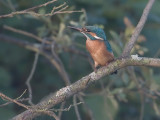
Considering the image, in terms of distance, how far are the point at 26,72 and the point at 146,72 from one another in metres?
1.39

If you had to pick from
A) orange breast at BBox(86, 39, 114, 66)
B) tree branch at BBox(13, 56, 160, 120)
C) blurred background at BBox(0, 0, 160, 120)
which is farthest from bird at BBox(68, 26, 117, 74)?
blurred background at BBox(0, 0, 160, 120)

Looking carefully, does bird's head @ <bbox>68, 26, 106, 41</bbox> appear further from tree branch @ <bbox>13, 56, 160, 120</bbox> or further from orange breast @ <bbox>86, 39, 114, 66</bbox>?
tree branch @ <bbox>13, 56, 160, 120</bbox>

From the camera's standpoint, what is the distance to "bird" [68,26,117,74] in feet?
9.27

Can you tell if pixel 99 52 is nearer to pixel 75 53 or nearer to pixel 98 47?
pixel 98 47

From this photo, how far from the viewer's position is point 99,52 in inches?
116

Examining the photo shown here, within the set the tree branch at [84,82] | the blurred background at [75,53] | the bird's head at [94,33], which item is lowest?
the tree branch at [84,82]

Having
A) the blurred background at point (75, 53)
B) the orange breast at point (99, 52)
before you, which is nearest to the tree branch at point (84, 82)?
the orange breast at point (99, 52)

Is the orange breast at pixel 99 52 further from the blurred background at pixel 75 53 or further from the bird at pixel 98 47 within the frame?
the blurred background at pixel 75 53

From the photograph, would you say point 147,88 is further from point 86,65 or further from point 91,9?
point 91,9

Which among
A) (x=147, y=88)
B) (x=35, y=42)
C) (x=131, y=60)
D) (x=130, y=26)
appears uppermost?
(x=35, y=42)

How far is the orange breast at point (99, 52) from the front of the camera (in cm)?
282

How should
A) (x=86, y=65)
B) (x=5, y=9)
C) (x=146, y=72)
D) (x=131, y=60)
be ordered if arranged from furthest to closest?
(x=86, y=65), (x=5, y=9), (x=146, y=72), (x=131, y=60)

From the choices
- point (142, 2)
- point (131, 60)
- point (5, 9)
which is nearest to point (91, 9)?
point (142, 2)

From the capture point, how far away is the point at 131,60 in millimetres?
2439
